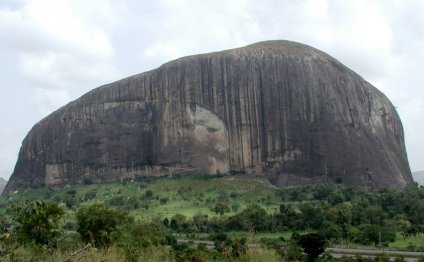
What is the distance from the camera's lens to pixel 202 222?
50562 mm

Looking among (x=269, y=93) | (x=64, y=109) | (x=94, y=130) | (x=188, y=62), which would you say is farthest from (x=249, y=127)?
(x=64, y=109)

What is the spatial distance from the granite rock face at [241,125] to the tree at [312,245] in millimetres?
47909

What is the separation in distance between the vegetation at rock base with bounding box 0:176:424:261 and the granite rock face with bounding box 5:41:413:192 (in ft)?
16.3

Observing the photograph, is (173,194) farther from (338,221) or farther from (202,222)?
(338,221)

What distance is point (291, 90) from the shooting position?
8206 cm

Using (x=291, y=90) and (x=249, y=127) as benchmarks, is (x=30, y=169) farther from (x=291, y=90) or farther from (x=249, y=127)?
(x=291, y=90)

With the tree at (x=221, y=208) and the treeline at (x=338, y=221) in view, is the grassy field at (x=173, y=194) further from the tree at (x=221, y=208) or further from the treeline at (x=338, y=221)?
the treeline at (x=338, y=221)

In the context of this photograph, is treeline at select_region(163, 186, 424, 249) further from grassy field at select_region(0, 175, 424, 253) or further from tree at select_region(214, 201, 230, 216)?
grassy field at select_region(0, 175, 424, 253)

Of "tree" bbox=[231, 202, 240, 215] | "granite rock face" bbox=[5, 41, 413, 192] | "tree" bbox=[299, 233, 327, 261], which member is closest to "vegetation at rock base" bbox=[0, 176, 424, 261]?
"tree" bbox=[299, 233, 327, 261]

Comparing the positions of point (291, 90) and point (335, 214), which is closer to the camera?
point (335, 214)

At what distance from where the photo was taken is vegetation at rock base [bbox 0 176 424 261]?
923cm

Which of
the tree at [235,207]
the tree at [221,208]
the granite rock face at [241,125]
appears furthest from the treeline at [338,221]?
the granite rock face at [241,125]

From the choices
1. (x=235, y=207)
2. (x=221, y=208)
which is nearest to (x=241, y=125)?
(x=235, y=207)

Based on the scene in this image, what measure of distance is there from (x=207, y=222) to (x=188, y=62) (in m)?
40.1
